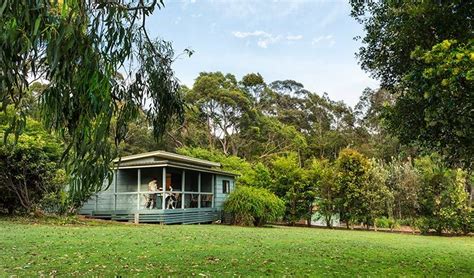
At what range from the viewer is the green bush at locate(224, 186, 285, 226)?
18722 millimetres

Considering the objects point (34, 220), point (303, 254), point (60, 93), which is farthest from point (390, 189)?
point (60, 93)

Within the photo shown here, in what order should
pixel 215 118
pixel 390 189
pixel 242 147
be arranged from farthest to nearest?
pixel 242 147 < pixel 215 118 < pixel 390 189

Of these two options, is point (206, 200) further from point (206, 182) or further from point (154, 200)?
point (154, 200)

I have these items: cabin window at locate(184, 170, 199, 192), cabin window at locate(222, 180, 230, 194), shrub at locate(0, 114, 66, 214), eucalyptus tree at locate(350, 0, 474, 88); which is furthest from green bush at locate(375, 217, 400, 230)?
shrub at locate(0, 114, 66, 214)

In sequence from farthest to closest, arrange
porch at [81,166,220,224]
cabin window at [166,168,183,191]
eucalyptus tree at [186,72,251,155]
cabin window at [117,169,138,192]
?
1. eucalyptus tree at [186,72,251,155]
2. cabin window at [166,168,183,191]
3. cabin window at [117,169,138,192]
4. porch at [81,166,220,224]

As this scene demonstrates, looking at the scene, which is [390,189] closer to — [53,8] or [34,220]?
[34,220]

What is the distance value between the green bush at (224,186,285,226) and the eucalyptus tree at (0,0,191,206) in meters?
15.5

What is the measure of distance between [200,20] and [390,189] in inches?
690

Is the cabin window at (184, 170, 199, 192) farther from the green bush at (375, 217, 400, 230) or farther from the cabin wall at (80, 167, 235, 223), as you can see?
the green bush at (375, 217, 400, 230)

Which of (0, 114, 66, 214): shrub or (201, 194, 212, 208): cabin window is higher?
(0, 114, 66, 214): shrub

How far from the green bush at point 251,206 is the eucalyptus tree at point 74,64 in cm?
1550

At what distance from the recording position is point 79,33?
118 inches

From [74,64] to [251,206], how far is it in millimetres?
16203

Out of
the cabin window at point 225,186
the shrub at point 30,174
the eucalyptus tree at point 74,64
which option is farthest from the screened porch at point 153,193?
the eucalyptus tree at point 74,64
